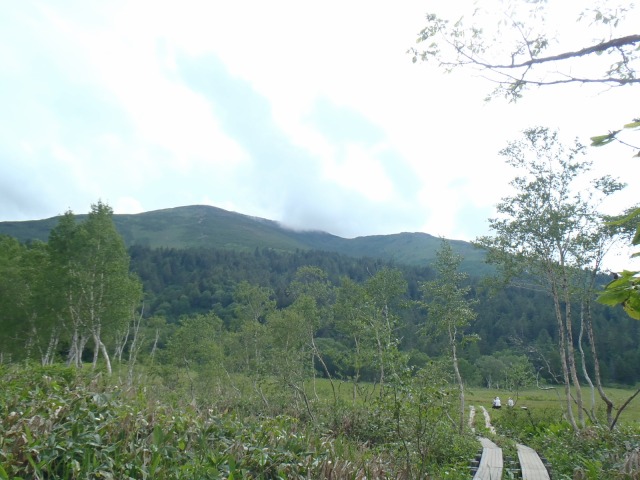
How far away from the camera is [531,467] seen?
11.6 metres

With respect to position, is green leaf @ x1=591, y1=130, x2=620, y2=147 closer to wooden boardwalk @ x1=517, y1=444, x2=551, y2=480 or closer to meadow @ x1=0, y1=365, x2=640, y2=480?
meadow @ x1=0, y1=365, x2=640, y2=480

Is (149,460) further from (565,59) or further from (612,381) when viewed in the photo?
(612,381)

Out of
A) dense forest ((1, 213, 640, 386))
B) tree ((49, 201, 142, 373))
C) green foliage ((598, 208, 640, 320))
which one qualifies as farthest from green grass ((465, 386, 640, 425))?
green foliage ((598, 208, 640, 320))

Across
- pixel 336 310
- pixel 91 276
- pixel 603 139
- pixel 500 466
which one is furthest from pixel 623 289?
pixel 91 276

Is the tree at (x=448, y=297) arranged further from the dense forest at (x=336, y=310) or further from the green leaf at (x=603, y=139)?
the green leaf at (x=603, y=139)

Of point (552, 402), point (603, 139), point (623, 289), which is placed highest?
point (603, 139)

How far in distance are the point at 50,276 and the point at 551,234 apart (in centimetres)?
2539

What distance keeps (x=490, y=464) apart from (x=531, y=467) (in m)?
0.95

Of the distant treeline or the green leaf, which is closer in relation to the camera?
the green leaf

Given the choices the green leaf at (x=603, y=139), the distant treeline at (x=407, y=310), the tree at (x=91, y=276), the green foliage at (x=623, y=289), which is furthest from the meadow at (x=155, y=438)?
the distant treeline at (x=407, y=310)

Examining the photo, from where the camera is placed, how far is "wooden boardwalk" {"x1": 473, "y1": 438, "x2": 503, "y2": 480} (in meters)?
10.2

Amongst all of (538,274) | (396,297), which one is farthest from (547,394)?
(538,274)

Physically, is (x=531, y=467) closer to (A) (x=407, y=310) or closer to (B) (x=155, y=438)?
(B) (x=155, y=438)

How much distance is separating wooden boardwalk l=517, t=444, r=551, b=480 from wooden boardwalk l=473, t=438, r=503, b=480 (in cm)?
54
